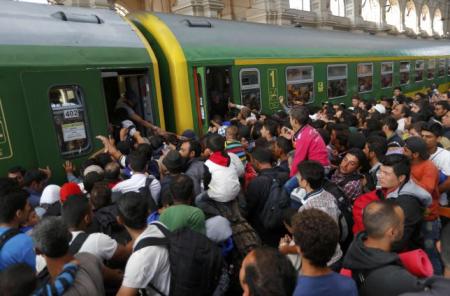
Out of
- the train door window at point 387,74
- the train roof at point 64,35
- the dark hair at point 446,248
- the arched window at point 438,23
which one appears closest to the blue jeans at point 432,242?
the dark hair at point 446,248

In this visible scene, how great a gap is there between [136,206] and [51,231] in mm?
478

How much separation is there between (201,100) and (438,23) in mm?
39432

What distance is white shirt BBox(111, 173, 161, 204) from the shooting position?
3.03 metres

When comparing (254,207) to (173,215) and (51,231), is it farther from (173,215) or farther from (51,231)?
(51,231)

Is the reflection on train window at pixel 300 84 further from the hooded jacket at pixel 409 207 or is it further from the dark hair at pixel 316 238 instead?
the dark hair at pixel 316 238

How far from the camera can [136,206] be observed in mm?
1994

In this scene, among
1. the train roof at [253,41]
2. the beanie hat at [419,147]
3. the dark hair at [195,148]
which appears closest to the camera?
the beanie hat at [419,147]

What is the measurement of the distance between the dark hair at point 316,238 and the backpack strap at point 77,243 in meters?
1.31

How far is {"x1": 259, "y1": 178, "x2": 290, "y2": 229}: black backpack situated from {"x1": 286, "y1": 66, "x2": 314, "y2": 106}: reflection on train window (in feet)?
16.3

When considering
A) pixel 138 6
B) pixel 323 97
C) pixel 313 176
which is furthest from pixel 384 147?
pixel 138 6

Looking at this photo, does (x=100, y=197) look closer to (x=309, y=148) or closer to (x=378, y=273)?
(x=309, y=148)

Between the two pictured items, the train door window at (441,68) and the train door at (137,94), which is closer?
the train door at (137,94)

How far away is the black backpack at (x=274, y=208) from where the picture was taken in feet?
9.05

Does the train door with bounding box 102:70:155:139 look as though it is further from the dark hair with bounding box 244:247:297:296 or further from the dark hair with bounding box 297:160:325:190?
the dark hair with bounding box 244:247:297:296
